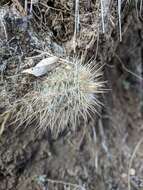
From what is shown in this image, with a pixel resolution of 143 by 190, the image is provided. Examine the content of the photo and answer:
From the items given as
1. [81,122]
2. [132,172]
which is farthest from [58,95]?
[132,172]

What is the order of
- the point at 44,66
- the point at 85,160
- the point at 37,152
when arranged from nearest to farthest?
1. the point at 44,66
2. the point at 37,152
3. the point at 85,160

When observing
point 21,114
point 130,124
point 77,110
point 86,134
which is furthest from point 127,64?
point 21,114

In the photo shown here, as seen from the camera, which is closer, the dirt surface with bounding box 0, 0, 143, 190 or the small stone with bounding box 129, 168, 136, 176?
the dirt surface with bounding box 0, 0, 143, 190

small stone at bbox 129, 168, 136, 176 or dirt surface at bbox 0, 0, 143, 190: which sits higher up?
dirt surface at bbox 0, 0, 143, 190

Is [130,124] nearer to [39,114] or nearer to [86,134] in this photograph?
[86,134]

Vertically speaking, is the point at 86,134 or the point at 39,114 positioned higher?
the point at 39,114

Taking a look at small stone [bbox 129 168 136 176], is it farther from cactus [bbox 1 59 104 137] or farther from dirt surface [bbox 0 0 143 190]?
cactus [bbox 1 59 104 137]

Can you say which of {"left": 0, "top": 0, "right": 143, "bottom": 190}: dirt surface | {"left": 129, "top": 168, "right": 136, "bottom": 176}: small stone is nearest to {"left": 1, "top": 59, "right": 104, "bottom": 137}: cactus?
{"left": 0, "top": 0, "right": 143, "bottom": 190}: dirt surface
